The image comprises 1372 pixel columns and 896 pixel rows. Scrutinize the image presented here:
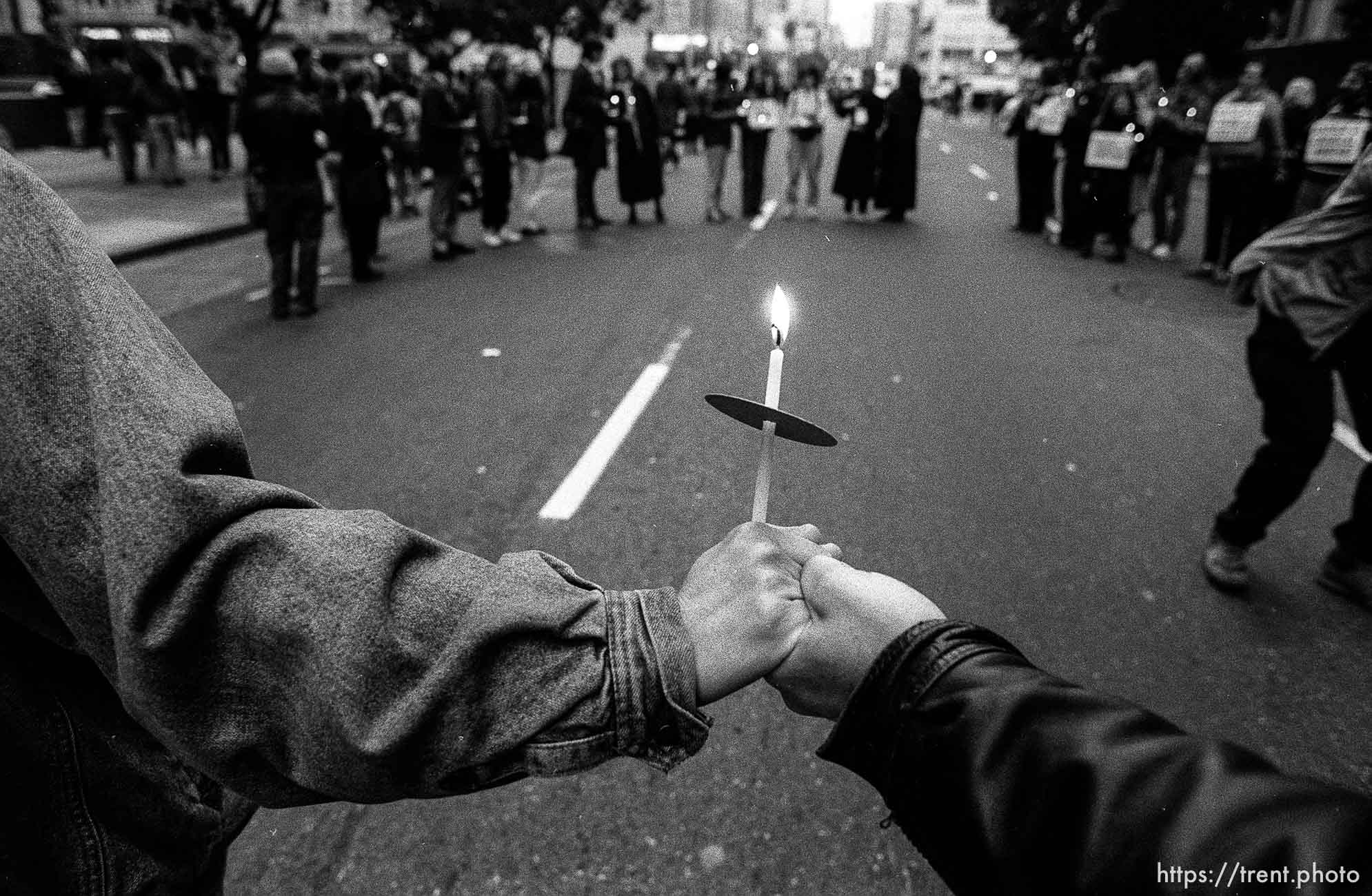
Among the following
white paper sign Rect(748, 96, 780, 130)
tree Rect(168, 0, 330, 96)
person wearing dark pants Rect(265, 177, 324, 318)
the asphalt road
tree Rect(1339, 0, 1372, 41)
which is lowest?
the asphalt road

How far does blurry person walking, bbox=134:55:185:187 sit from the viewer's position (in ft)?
50.4

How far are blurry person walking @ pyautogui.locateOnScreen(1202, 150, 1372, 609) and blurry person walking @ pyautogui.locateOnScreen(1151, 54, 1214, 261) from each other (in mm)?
8188

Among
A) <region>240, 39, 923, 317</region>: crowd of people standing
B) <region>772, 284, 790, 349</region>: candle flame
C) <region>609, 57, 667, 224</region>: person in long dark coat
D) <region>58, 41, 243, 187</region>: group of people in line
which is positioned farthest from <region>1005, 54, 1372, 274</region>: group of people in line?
<region>58, 41, 243, 187</region>: group of people in line

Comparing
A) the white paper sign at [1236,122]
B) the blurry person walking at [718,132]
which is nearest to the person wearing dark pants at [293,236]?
the blurry person walking at [718,132]

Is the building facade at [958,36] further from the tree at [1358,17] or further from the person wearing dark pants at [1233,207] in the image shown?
the person wearing dark pants at [1233,207]

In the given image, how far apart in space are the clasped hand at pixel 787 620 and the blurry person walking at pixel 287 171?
7.79 m

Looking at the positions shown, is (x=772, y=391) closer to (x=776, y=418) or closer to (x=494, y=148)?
(x=776, y=418)

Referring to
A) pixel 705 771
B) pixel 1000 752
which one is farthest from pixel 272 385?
pixel 1000 752

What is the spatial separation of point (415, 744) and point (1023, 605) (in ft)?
9.86

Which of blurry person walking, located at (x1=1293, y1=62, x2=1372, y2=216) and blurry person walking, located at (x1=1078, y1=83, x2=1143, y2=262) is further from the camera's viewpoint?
blurry person walking, located at (x1=1078, y1=83, x2=1143, y2=262)

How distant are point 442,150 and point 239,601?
10.5 metres

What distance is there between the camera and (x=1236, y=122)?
31.1ft

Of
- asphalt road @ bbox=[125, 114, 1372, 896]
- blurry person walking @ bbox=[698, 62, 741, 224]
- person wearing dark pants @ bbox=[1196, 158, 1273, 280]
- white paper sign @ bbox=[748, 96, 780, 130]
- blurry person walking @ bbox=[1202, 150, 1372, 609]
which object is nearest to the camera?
asphalt road @ bbox=[125, 114, 1372, 896]

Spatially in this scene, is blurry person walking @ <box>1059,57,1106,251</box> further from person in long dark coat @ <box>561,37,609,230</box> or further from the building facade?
the building facade
